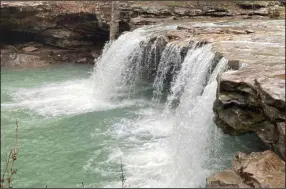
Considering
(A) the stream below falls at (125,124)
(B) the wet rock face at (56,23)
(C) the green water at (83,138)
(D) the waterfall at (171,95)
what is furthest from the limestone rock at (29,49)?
(D) the waterfall at (171,95)

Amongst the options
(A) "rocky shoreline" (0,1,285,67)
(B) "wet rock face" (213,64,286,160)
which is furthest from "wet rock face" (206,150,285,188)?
(A) "rocky shoreline" (0,1,285,67)

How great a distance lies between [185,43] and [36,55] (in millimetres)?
8433

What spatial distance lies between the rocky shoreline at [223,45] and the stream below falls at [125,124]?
84 centimetres

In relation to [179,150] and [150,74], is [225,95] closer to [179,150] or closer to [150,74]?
[179,150]

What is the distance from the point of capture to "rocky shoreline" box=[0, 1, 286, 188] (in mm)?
5074

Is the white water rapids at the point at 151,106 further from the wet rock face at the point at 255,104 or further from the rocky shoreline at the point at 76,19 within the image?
the rocky shoreline at the point at 76,19

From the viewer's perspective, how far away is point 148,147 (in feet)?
25.8

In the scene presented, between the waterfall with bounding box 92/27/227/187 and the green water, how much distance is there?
5cm

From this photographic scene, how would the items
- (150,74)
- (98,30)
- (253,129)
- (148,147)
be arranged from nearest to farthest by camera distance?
1. (253,129)
2. (148,147)
3. (150,74)
4. (98,30)

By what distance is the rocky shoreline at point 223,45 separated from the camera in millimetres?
5074

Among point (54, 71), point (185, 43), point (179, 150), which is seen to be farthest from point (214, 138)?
point (54, 71)

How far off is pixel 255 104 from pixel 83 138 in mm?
4259

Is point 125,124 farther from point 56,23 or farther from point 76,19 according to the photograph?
point 56,23

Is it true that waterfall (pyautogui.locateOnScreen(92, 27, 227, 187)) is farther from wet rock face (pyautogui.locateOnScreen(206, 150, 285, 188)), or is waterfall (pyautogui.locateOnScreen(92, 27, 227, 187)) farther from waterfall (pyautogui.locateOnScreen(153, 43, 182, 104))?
wet rock face (pyautogui.locateOnScreen(206, 150, 285, 188))
